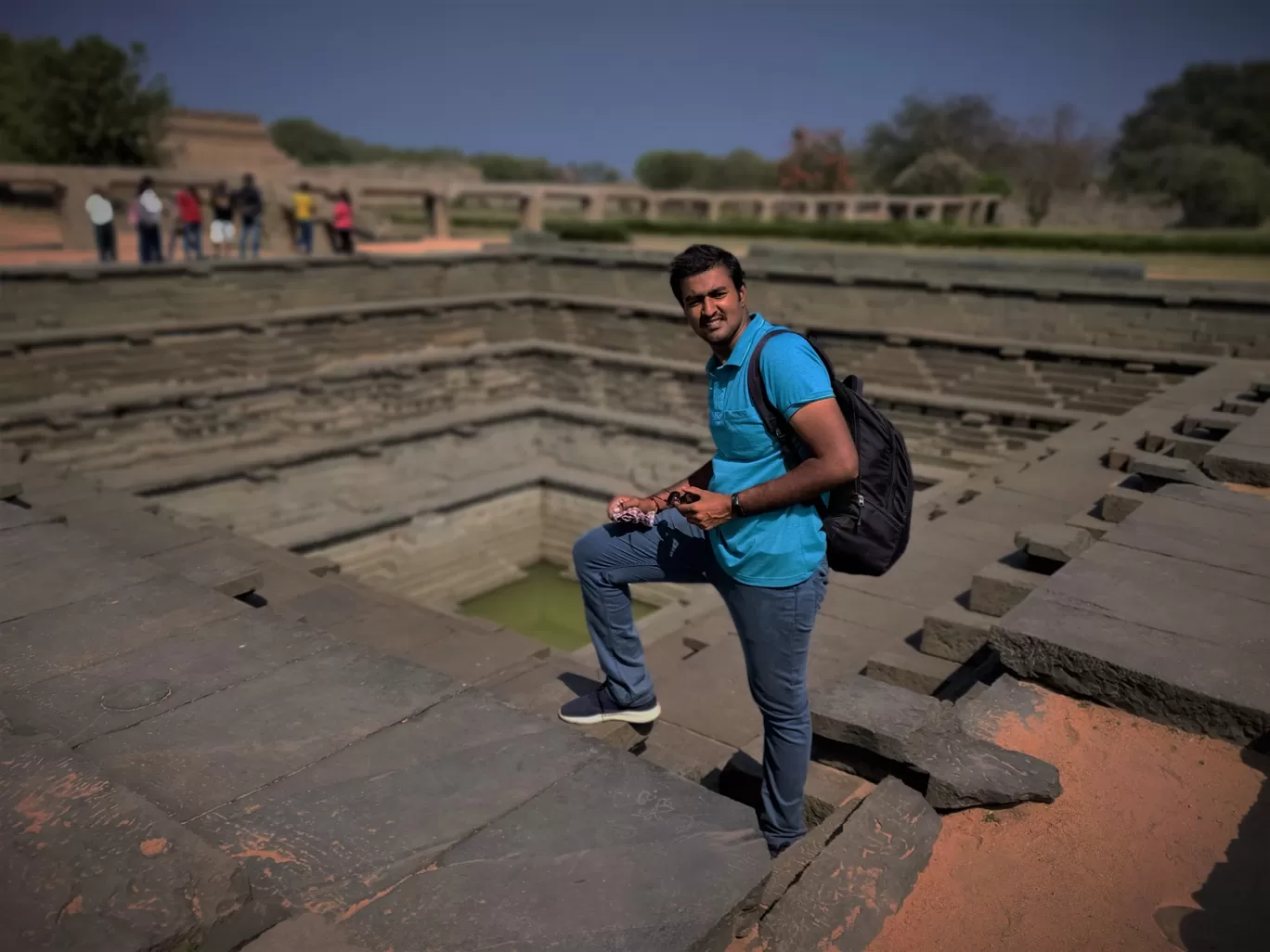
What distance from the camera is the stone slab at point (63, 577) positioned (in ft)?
12.0

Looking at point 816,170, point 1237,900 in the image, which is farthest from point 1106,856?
point 816,170

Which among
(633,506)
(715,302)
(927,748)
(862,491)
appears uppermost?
(715,302)

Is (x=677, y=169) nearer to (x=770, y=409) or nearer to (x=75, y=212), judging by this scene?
(x=75, y=212)

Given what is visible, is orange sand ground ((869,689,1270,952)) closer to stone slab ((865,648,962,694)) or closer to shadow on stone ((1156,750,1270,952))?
shadow on stone ((1156,750,1270,952))

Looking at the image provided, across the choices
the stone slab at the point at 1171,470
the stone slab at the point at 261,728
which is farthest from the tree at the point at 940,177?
the stone slab at the point at 261,728

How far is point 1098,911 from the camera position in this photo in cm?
241

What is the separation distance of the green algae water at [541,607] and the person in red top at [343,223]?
7.13m

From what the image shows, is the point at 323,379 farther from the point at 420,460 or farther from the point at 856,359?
the point at 856,359

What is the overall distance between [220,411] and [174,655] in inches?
393

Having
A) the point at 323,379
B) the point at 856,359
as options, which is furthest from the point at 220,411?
the point at 856,359

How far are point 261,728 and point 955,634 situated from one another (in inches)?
127

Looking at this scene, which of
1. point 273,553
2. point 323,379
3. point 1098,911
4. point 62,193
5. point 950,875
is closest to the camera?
point 1098,911

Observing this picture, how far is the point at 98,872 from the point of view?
1.99 metres

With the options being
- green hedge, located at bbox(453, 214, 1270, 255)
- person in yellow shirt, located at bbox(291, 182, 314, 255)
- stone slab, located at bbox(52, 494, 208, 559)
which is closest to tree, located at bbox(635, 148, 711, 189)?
green hedge, located at bbox(453, 214, 1270, 255)
